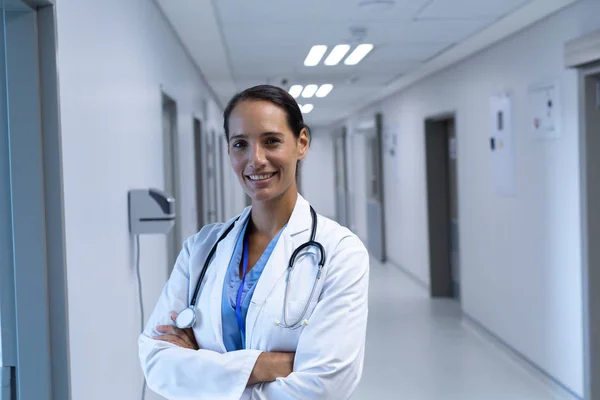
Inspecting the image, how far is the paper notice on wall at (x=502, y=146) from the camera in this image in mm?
5551

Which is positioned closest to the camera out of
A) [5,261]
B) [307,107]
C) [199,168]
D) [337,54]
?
[5,261]

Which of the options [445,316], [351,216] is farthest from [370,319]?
[351,216]

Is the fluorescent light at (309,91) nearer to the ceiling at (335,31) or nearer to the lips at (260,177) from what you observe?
the ceiling at (335,31)

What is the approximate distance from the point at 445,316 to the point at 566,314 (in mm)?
2751

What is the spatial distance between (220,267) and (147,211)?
1336 millimetres

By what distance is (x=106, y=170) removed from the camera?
265 cm

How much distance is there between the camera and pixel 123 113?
3027 millimetres

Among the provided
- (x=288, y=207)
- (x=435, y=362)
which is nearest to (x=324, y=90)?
(x=435, y=362)

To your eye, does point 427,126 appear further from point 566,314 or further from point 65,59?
point 65,59

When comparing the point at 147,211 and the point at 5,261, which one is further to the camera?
the point at 147,211

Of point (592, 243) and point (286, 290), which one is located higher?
point (286, 290)

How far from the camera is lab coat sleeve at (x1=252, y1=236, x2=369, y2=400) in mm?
1631

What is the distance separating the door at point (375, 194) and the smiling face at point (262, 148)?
373 inches

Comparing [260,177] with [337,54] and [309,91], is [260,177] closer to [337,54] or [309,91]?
[337,54]
